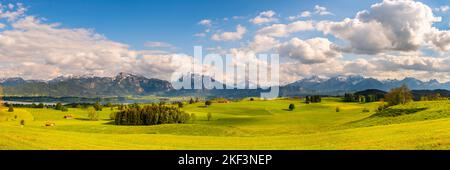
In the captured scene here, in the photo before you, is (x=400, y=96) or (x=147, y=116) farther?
(x=147, y=116)

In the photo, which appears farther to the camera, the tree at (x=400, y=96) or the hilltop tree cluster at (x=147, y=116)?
the hilltop tree cluster at (x=147, y=116)

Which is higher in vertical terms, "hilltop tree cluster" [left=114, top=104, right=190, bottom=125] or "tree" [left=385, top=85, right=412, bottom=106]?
"tree" [left=385, top=85, right=412, bottom=106]

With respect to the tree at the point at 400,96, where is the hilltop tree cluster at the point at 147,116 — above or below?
below

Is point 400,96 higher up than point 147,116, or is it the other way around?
point 400,96

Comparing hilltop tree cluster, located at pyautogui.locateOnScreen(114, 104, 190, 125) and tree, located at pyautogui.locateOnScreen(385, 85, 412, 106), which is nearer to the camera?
tree, located at pyautogui.locateOnScreen(385, 85, 412, 106)
